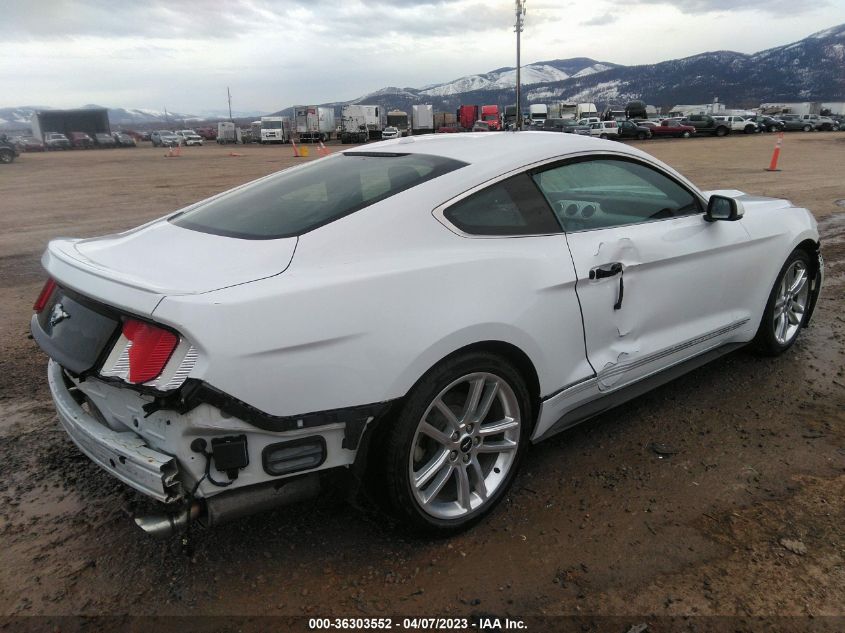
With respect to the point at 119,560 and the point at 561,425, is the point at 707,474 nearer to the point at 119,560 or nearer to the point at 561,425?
the point at 561,425

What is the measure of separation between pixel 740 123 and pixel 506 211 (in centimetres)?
4836

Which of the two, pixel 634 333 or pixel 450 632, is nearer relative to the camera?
pixel 450 632

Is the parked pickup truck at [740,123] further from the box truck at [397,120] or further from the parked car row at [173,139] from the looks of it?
the parked car row at [173,139]

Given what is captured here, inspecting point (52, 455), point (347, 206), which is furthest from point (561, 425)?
point (52, 455)

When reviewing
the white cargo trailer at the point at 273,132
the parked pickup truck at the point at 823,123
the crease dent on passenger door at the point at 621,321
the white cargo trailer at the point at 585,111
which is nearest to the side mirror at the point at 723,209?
the crease dent on passenger door at the point at 621,321

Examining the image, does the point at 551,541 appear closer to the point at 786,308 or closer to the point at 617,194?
the point at 617,194

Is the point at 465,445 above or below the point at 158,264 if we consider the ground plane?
below

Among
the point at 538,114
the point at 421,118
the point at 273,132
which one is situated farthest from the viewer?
the point at 538,114

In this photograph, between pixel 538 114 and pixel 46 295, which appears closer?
pixel 46 295

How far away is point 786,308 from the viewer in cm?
414

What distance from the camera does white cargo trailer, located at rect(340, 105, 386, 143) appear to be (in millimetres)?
50247

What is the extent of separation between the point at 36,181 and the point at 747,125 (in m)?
44.0

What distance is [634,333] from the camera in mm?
2963

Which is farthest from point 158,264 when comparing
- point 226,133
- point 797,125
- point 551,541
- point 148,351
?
point 226,133
